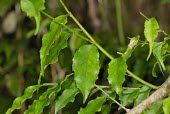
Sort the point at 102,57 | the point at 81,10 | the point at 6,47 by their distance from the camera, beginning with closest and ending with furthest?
the point at 102,57, the point at 6,47, the point at 81,10

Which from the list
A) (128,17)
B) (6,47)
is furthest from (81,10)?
(6,47)

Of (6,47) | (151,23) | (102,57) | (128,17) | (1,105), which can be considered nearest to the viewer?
(151,23)

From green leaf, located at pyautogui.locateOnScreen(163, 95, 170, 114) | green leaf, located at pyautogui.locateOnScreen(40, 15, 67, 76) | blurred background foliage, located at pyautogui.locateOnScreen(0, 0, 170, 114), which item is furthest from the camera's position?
blurred background foliage, located at pyautogui.locateOnScreen(0, 0, 170, 114)

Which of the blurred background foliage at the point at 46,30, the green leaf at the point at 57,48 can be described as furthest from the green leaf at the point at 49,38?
the blurred background foliage at the point at 46,30

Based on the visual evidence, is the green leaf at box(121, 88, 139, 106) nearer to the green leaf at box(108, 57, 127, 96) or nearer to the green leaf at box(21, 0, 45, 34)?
the green leaf at box(108, 57, 127, 96)

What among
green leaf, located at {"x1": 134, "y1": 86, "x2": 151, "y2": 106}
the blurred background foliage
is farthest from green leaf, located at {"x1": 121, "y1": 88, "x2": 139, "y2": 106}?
the blurred background foliage

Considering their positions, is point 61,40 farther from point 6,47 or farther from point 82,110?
point 6,47
